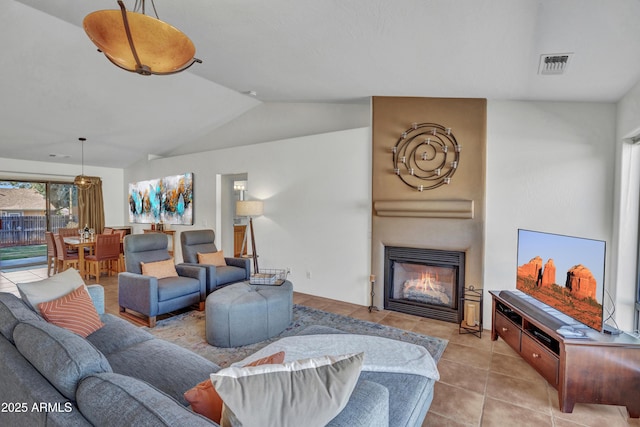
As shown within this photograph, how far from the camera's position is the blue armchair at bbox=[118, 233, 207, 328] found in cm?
342

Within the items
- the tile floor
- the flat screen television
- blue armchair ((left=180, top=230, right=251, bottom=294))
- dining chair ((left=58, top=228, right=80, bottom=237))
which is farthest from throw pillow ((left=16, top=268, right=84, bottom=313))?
dining chair ((left=58, top=228, right=80, bottom=237))

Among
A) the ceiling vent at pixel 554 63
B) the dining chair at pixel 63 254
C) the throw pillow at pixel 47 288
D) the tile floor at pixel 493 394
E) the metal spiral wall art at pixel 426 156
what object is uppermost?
the ceiling vent at pixel 554 63

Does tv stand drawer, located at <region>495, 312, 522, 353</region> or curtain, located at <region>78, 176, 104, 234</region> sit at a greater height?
curtain, located at <region>78, 176, 104, 234</region>

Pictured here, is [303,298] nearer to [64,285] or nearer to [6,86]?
Result: [64,285]

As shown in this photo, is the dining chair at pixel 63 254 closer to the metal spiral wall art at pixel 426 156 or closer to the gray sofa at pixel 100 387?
the gray sofa at pixel 100 387

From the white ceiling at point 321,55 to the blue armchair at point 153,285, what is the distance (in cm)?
232

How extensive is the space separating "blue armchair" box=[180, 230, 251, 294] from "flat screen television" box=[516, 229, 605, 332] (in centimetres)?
356

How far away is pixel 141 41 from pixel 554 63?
9.44ft

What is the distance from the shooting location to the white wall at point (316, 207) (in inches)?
164

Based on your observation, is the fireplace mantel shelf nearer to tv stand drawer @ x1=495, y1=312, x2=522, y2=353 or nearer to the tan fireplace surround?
the tan fireplace surround

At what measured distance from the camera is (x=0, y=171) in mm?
6199

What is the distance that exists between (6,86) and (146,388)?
5.02 metres

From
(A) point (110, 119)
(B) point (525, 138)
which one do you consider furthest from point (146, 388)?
(A) point (110, 119)

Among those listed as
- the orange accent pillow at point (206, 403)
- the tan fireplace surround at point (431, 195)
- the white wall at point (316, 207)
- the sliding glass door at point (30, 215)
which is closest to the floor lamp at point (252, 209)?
the white wall at point (316, 207)
